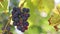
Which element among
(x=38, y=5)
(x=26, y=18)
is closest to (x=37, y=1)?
(x=38, y=5)

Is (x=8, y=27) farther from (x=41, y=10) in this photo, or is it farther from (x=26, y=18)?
(x=41, y=10)

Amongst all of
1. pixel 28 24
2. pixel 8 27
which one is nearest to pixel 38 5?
pixel 28 24

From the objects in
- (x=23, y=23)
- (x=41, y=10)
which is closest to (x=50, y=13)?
(x=41, y=10)

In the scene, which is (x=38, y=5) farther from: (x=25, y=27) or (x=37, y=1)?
(x=25, y=27)

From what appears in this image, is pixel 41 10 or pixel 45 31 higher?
pixel 41 10

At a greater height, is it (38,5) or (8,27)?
(38,5)
